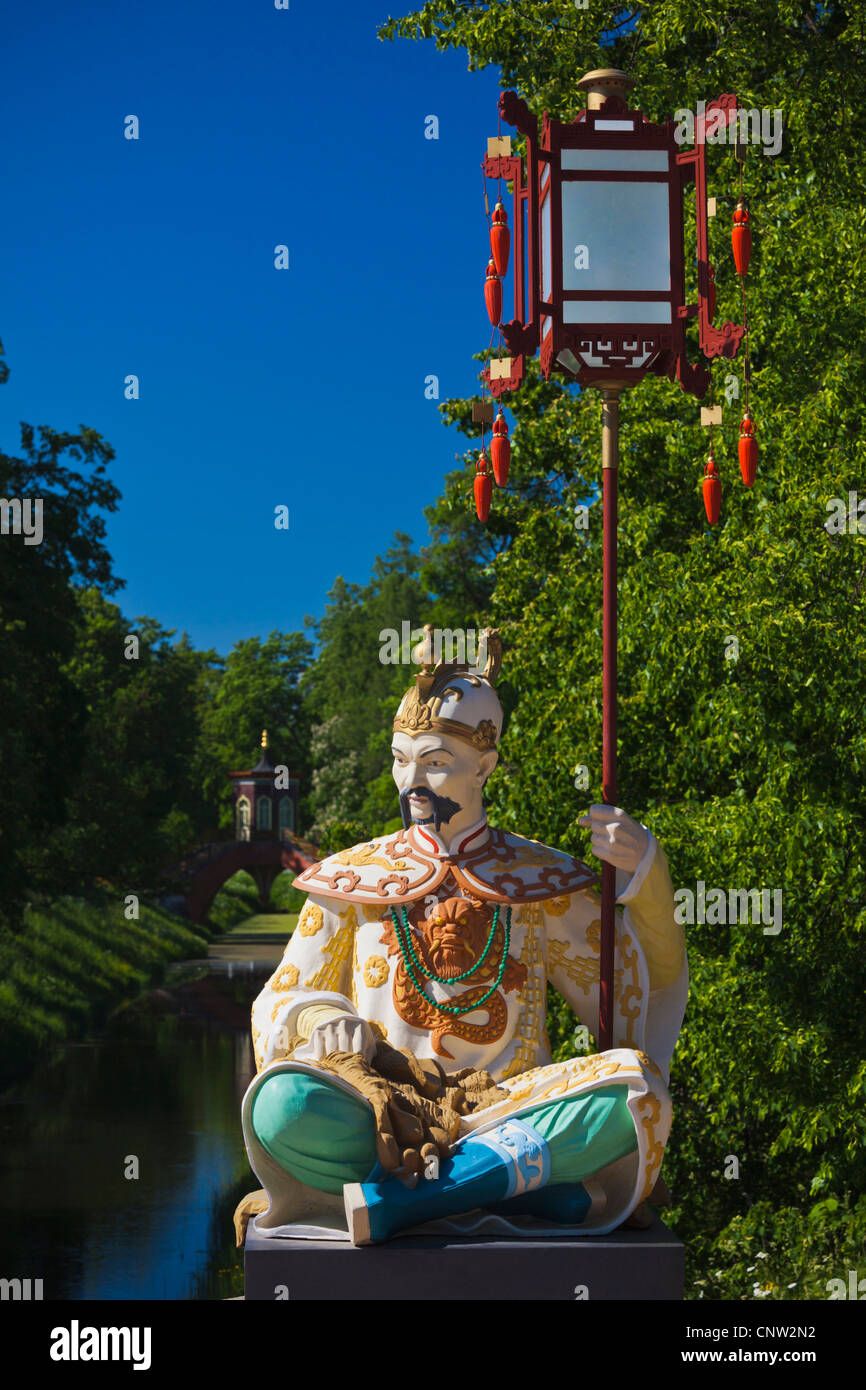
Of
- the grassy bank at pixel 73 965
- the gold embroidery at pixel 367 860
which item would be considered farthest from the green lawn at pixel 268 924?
the gold embroidery at pixel 367 860

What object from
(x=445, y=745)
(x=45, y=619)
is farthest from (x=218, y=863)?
(x=445, y=745)

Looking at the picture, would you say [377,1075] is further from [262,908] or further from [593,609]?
[262,908]

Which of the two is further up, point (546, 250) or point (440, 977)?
point (546, 250)

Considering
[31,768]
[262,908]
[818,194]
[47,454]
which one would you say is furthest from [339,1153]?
[262,908]

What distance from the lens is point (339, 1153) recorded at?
4.31 metres

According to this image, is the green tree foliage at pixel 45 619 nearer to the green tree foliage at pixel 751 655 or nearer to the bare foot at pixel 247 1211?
the green tree foliage at pixel 751 655

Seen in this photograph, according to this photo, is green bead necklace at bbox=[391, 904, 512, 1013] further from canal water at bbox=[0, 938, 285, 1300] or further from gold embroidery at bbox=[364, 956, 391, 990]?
canal water at bbox=[0, 938, 285, 1300]

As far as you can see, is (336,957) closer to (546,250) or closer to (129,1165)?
(546,250)

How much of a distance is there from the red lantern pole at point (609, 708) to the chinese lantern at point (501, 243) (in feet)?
1.76

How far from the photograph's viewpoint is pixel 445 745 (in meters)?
5.04

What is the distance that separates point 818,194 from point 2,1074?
599 inches

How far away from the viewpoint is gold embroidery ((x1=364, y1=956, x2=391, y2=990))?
192 inches

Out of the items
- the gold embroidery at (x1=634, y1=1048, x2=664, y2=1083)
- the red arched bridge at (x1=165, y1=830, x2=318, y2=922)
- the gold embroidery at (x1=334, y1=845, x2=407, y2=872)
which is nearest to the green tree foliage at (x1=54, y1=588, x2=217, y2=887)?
the red arched bridge at (x1=165, y1=830, x2=318, y2=922)

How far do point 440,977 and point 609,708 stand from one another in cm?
102
